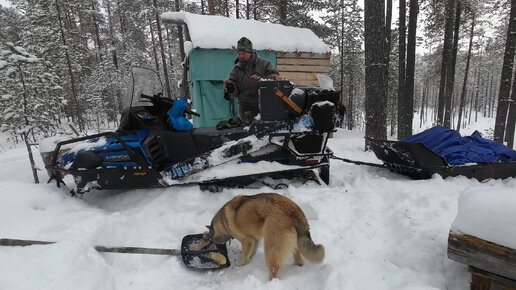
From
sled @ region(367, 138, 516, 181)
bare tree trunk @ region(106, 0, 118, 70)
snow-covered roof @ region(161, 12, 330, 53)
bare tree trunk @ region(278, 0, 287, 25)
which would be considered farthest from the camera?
bare tree trunk @ region(106, 0, 118, 70)

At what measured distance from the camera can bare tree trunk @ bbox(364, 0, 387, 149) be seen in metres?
6.29

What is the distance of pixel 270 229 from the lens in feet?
7.21

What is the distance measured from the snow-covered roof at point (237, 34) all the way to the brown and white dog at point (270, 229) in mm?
7153

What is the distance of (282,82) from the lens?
12.7 ft

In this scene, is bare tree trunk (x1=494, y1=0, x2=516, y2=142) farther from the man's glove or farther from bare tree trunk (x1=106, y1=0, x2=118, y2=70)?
bare tree trunk (x1=106, y1=0, x2=118, y2=70)

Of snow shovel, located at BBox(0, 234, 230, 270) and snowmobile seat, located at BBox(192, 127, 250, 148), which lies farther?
snowmobile seat, located at BBox(192, 127, 250, 148)

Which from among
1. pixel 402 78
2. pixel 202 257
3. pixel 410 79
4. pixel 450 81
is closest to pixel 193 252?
pixel 202 257

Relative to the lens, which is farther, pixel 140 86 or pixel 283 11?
pixel 283 11

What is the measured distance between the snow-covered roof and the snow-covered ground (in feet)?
20.0

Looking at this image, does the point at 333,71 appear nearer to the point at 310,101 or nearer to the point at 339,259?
the point at 310,101

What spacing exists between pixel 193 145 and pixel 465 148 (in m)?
4.28

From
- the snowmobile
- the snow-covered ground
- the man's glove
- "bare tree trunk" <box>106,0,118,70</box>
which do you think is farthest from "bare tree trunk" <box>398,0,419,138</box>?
"bare tree trunk" <box>106,0,118,70</box>

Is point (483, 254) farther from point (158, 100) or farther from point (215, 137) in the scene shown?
point (158, 100)

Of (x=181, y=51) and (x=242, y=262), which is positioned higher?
(x=181, y=51)
